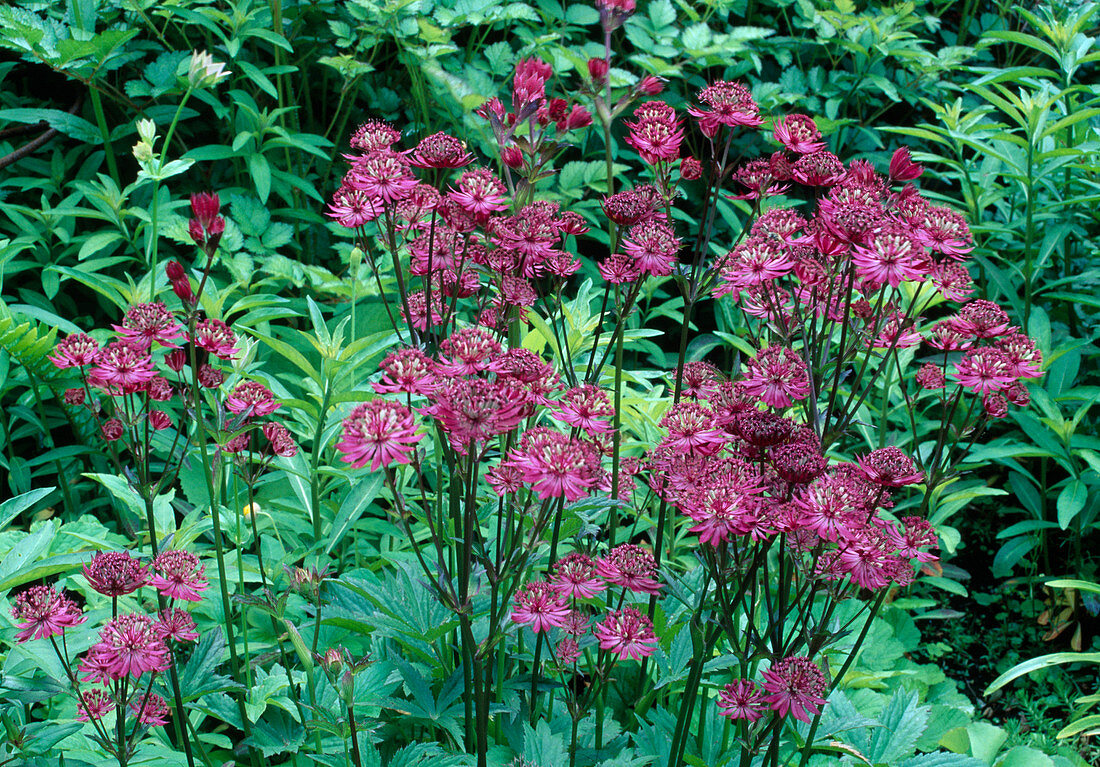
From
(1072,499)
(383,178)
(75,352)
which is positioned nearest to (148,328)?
(75,352)

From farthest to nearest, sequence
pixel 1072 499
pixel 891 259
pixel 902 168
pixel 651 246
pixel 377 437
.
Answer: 1. pixel 1072 499
2. pixel 651 246
3. pixel 902 168
4. pixel 891 259
5. pixel 377 437

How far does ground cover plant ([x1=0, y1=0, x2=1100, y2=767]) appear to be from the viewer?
1230mm

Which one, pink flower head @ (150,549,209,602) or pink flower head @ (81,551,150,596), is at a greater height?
pink flower head @ (81,551,150,596)

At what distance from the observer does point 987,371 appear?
4.17 feet

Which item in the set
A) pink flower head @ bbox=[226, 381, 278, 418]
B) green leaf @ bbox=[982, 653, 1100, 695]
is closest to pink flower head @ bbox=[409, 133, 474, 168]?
pink flower head @ bbox=[226, 381, 278, 418]

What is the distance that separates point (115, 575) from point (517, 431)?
2.07 feet

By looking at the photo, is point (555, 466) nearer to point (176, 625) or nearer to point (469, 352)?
point (469, 352)

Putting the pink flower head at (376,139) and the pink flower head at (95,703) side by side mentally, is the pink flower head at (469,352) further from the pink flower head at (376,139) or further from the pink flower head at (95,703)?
the pink flower head at (95,703)

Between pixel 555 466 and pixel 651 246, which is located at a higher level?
pixel 651 246

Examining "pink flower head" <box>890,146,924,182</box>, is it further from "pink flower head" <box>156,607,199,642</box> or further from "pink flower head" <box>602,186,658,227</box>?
"pink flower head" <box>156,607,199,642</box>

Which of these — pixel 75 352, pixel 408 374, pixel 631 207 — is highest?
pixel 631 207

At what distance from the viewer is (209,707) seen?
156cm

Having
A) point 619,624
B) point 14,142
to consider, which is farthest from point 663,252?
point 14,142

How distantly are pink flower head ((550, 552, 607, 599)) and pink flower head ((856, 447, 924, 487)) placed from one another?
16.2 inches
